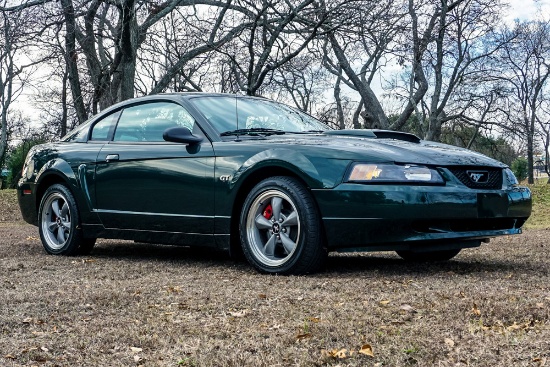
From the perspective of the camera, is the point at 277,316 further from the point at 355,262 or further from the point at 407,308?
the point at 355,262

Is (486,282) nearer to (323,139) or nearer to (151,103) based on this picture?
(323,139)

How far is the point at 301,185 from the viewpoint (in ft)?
17.9

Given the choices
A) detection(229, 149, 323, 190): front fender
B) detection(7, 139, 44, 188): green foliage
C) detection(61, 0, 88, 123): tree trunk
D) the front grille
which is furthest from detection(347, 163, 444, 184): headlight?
detection(7, 139, 44, 188): green foliage

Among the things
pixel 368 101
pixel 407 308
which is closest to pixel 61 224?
pixel 407 308

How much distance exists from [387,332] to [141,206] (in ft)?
11.5

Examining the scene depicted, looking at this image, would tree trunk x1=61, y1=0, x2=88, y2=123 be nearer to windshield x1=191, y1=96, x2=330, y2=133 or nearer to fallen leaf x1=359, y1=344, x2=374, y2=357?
windshield x1=191, y1=96, x2=330, y2=133

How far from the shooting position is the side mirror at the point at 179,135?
602 centimetres

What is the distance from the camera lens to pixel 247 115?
6.46m

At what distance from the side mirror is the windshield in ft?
0.86

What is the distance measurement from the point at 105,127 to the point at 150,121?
710 mm

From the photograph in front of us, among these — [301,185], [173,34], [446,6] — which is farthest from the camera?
[446,6]

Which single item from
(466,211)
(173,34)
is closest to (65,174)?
(466,211)

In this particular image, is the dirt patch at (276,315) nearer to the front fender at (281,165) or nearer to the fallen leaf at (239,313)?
the fallen leaf at (239,313)

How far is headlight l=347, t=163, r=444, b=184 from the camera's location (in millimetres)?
5141
